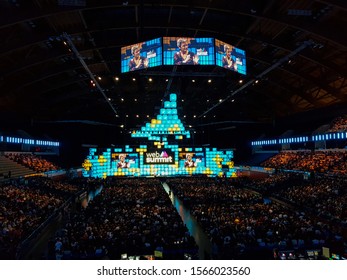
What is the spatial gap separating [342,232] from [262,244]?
18.6ft

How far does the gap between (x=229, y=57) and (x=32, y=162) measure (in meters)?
28.5

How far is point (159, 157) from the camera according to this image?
156ft

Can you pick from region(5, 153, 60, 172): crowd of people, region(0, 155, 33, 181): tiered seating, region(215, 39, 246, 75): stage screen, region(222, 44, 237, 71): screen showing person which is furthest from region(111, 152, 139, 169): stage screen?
region(222, 44, 237, 71): screen showing person

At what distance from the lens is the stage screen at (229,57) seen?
766 inches

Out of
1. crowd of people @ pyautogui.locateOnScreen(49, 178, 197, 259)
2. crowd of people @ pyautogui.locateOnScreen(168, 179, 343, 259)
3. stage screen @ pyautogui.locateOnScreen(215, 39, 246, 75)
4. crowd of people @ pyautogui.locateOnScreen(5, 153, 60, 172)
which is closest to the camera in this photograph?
crowd of people @ pyautogui.locateOnScreen(49, 178, 197, 259)

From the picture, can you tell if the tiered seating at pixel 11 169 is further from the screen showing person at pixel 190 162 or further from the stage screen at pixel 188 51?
the screen showing person at pixel 190 162

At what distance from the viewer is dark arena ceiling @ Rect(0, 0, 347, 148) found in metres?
19.7

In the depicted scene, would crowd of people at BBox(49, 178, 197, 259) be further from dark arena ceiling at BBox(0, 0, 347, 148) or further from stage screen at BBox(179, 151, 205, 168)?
stage screen at BBox(179, 151, 205, 168)

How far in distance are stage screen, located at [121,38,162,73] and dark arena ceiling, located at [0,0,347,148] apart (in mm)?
1696

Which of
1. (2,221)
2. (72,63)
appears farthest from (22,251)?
(72,63)

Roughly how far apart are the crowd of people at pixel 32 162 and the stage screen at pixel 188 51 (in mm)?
24559

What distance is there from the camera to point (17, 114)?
1396 inches

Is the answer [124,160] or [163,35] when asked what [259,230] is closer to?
[163,35]

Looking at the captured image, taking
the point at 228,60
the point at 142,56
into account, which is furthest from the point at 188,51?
the point at 142,56
